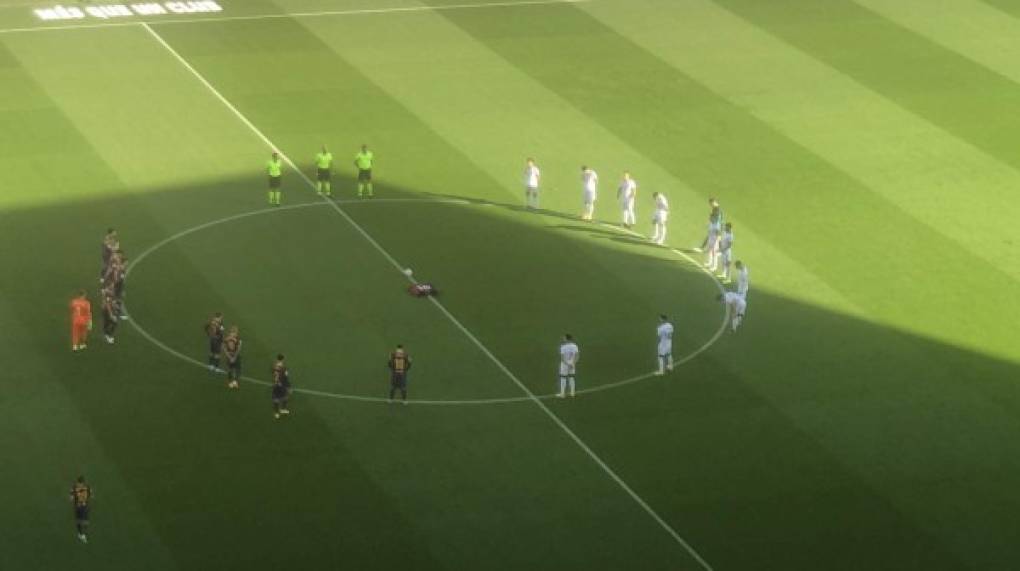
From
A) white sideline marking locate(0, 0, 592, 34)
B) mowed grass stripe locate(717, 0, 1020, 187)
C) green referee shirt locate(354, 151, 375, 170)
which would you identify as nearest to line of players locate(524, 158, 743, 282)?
green referee shirt locate(354, 151, 375, 170)

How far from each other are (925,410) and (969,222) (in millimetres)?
14327

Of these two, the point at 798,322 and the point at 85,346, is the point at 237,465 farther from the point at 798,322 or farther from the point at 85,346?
the point at 798,322

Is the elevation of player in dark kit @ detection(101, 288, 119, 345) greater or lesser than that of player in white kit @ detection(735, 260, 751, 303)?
lesser

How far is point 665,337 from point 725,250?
7.30 m

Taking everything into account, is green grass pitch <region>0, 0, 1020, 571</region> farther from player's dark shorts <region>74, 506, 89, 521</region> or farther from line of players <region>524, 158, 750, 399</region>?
player's dark shorts <region>74, 506, 89, 521</region>

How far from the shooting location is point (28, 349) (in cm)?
5141

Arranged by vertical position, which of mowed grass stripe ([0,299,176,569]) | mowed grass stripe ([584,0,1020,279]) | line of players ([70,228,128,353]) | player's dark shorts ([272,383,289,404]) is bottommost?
mowed grass stripe ([0,299,176,569])

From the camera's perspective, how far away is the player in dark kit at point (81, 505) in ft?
139

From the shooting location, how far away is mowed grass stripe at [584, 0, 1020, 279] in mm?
63531

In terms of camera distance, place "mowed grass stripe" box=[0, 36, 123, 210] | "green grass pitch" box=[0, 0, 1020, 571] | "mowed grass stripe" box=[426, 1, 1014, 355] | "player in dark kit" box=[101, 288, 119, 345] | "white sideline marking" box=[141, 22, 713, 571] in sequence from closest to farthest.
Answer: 1. "white sideline marking" box=[141, 22, 713, 571]
2. "green grass pitch" box=[0, 0, 1020, 571]
3. "player in dark kit" box=[101, 288, 119, 345]
4. "mowed grass stripe" box=[426, 1, 1014, 355]
5. "mowed grass stripe" box=[0, 36, 123, 210]

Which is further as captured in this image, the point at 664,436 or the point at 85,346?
the point at 85,346

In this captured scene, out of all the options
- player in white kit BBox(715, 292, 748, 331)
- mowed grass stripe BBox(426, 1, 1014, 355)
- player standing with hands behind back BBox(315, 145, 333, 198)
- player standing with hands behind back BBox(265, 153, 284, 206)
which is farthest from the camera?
player standing with hands behind back BBox(315, 145, 333, 198)

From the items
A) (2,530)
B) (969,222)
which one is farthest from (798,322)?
(2,530)

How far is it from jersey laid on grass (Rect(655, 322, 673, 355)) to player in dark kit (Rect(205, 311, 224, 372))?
10.3 meters
